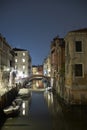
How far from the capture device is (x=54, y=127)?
34344 millimetres

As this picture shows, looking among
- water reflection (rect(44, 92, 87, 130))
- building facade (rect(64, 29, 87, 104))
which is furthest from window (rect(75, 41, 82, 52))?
water reflection (rect(44, 92, 87, 130))

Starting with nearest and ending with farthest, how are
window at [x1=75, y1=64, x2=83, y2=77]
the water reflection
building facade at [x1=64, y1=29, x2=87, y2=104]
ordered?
the water reflection
building facade at [x1=64, y1=29, x2=87, y2=104]
window at [x1=75, y1=64, x2=83, y2=77]

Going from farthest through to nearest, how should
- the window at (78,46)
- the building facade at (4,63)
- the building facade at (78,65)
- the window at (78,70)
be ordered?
the building facade at (4,63) → the window at (78,46) → the window at (78,70) → the building facade at (78,65)

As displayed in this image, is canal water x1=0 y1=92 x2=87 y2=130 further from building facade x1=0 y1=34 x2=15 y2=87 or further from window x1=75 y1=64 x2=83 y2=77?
building facade x1=0 y1=34 x2=15 y2=87

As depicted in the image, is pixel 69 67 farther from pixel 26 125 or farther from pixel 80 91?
pixel 26 125

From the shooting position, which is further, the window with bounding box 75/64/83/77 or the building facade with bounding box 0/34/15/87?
the building facade with bounding box 0/34/15/87

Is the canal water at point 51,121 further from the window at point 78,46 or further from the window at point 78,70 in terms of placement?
the window at point 78,46

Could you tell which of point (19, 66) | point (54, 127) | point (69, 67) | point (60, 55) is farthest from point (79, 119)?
point (19, 66)

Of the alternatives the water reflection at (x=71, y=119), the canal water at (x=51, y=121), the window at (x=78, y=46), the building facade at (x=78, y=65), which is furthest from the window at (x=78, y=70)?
the canal water at (x=51, y=121)

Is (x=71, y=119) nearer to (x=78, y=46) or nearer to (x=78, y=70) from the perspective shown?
(x=78, y=70)

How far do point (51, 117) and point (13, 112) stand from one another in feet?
17.6

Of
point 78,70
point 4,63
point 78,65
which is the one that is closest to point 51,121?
point 78,70

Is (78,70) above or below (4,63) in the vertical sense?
below

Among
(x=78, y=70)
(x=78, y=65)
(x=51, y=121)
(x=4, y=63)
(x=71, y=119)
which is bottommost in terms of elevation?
(x=51, y=121)
